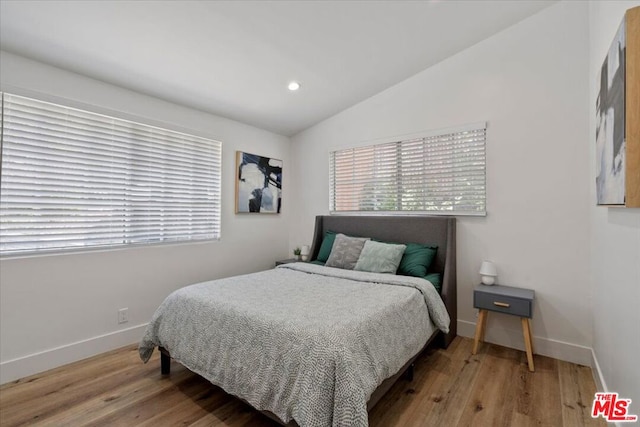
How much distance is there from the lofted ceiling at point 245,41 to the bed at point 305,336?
189 cm

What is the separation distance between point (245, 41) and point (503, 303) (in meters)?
3.04

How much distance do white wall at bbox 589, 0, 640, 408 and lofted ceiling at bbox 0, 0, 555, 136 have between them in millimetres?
853

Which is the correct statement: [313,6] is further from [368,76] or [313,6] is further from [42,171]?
[42,171]

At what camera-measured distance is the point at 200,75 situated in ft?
8.93

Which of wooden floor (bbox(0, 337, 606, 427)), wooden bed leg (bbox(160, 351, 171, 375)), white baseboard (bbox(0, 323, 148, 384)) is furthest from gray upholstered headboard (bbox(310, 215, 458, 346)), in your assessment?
white baseboard (bbox(0, 323, 148, 384))

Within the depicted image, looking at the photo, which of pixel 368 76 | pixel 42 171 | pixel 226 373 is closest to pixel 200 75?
pixel 42 171

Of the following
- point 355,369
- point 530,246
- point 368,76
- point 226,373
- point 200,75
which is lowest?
point 226,373

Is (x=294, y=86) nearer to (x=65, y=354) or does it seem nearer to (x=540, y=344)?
(x=65, y=354)

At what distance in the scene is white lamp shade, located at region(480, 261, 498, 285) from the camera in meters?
2.76

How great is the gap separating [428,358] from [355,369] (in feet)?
4.87

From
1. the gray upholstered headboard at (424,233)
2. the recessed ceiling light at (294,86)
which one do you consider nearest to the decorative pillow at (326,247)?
the gray upholstered headboard at (424,233)

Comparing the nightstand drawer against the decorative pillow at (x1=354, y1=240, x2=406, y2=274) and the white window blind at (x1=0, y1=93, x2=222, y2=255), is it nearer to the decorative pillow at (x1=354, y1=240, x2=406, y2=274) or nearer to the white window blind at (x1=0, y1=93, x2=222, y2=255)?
the decorative pillow at (x1=354, y1=240, x2=406, y2=274)

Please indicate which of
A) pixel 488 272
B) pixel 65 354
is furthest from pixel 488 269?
pixel 65 354

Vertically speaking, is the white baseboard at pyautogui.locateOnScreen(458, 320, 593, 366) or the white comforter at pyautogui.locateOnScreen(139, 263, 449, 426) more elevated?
the white comforter at pyautogui.locateOnScreen(139, 263, 449, 426)
